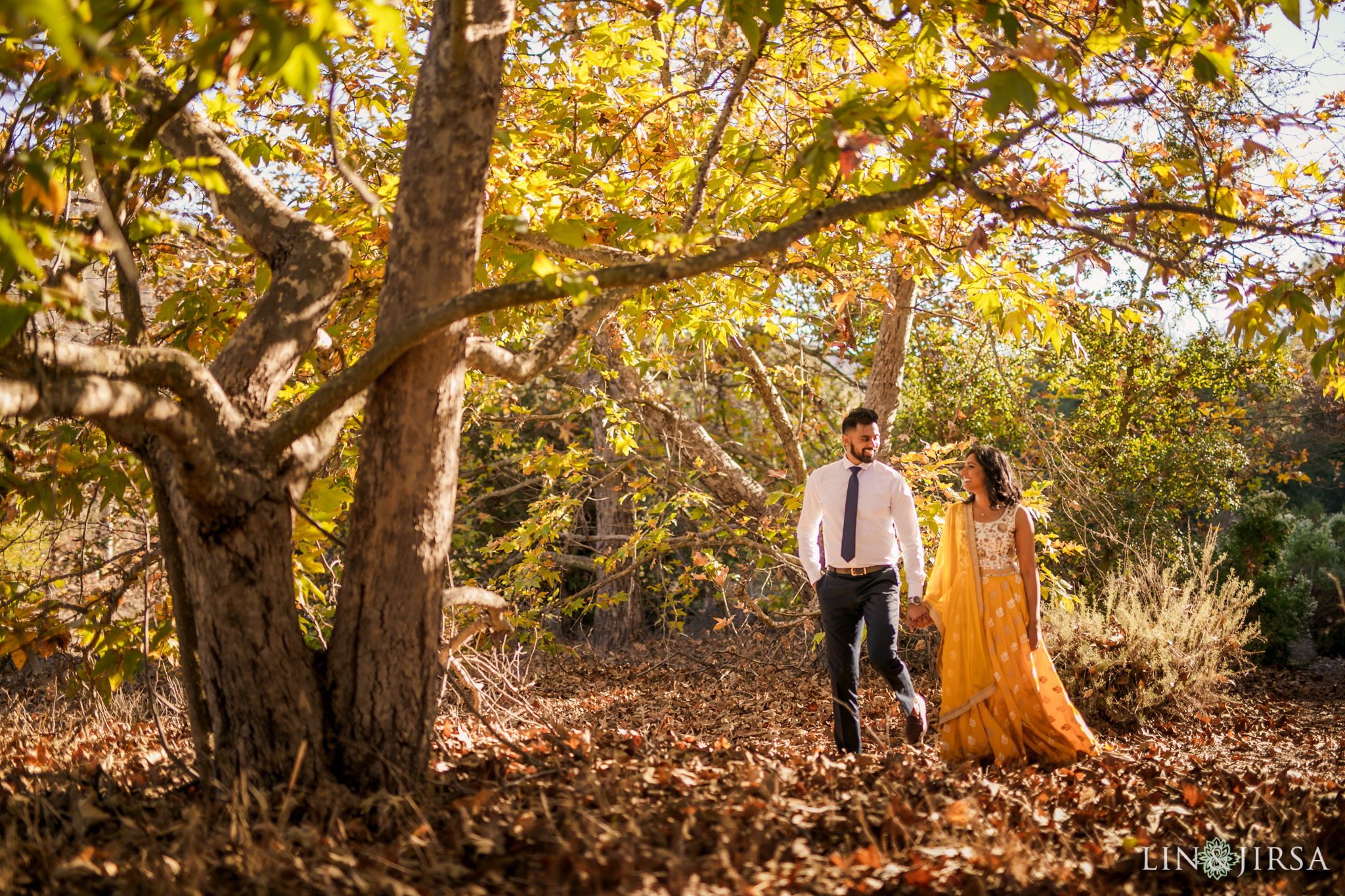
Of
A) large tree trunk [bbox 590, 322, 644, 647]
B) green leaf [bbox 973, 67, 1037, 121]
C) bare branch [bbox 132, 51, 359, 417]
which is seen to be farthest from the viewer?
large tree trunk [bbox 590, 322, 644, 647]

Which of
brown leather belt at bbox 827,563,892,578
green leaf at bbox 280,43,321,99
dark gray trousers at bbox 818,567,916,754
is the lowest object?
dark gray trousers at bbox 818,567,916,754

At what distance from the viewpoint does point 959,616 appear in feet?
15.4

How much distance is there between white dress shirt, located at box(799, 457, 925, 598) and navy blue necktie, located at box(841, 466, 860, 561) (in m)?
0.02

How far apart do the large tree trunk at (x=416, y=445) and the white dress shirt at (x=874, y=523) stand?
2265 mm

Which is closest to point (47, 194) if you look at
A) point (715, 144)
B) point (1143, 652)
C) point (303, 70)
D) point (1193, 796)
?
point (303, 70)

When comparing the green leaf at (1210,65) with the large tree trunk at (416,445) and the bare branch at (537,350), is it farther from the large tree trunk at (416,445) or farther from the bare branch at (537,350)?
the large tree trunk at (416,445)

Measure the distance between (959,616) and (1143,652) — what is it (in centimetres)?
235

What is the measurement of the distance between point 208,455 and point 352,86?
12.6ft

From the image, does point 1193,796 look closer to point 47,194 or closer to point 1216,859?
point 1216,859

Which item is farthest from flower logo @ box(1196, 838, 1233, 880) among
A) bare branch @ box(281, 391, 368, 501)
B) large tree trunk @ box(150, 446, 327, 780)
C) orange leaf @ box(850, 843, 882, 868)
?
bare branch @ box(281, 391, 368, 501)

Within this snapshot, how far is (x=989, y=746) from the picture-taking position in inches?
174

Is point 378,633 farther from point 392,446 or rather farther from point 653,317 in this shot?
point 653,317

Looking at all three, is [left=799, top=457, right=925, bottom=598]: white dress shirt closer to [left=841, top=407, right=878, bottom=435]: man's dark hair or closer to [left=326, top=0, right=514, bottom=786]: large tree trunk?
[left=841, top=407, right=878, bottom=435]: man's dark hair

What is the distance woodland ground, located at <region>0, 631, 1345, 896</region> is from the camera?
→ 213cm
